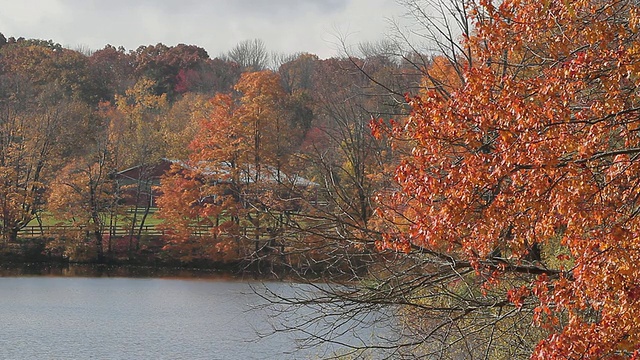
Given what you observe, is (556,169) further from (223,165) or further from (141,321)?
(223,165)

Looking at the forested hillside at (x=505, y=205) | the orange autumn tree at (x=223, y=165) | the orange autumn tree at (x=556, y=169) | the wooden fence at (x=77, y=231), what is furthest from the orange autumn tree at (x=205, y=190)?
the orange autumn tree at (x=556, y=169)

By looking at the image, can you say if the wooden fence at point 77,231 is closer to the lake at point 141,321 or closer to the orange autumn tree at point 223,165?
the orange autumn tree at point 223,165

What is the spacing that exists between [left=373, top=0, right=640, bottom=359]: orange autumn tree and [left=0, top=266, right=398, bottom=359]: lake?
7.24m

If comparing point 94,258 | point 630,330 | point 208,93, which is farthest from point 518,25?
point 208,93

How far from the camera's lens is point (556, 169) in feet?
24.5

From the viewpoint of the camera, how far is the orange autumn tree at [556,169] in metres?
7.27

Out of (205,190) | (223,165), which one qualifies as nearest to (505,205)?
(205,190)

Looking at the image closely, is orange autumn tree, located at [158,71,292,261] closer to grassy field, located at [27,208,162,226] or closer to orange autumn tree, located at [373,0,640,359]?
grassy field, located at [27,208,162,226]

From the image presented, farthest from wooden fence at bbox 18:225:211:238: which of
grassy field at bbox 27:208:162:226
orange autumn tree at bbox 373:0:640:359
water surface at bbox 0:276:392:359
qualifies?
orange autumn tree at bbox 373:0:640:359

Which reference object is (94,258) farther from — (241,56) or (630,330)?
(241,56)

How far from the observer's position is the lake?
68.7ft

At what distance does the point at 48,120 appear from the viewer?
45906 mm

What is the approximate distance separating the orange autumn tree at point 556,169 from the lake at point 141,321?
724 cm

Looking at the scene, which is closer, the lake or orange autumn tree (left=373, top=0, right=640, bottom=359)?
orange autumn tree (left=373, top=0, right=640, bottom=359)
